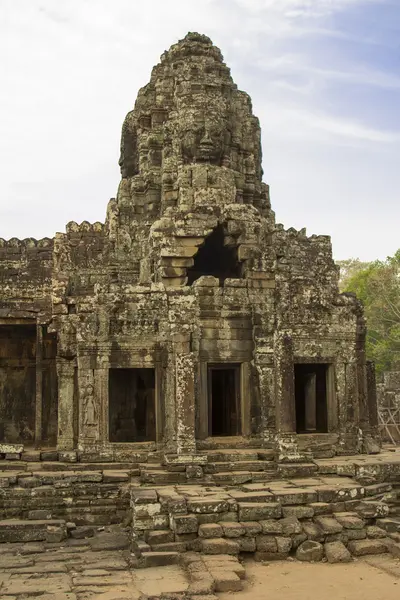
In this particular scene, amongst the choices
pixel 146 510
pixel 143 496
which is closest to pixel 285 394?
pixel 143 496

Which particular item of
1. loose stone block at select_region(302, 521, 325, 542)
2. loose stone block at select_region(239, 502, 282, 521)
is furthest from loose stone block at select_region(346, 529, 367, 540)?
loose stone block at select_region(239, 502, 282, 521)

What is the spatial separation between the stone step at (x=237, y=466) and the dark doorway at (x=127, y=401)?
12.3 feet

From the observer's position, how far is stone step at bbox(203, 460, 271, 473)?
42.7 ft

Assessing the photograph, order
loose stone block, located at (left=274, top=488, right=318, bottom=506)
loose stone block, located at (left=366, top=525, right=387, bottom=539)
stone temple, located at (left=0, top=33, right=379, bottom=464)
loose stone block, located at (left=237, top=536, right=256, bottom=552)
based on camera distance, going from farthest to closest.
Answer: stone temple, located at (left=0, top=33, right=379, bottom=464), loose stone block, located at (left=274, top=488, right=318, bottom=506), loose stone block, located at (left=366, top=525, right=387, bottom=539), loose stone block, located at (left=237, top=536, right=256, bottom=552)

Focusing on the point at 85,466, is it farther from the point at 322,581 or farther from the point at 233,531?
the point at 322,581

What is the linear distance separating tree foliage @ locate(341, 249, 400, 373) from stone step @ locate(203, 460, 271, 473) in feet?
66.0

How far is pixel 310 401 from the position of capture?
17453 millimetres

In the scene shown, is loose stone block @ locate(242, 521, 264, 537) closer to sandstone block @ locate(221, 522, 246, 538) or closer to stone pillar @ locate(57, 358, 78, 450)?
sandstone block @ locate(221, 522, 246, 538)

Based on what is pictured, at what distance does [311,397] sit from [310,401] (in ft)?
0.35

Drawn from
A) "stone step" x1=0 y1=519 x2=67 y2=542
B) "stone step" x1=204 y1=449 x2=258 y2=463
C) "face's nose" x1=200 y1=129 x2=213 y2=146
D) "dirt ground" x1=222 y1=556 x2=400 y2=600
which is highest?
"face's nose" x1=200 y1=129 x2=213 y2=146

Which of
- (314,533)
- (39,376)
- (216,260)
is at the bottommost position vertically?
(314,533)

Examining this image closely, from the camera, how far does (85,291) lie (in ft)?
54.1

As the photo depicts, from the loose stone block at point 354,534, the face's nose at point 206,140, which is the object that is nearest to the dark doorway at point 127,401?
the face's nose at point 206,140

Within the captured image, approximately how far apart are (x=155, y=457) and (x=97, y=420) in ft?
4.28
